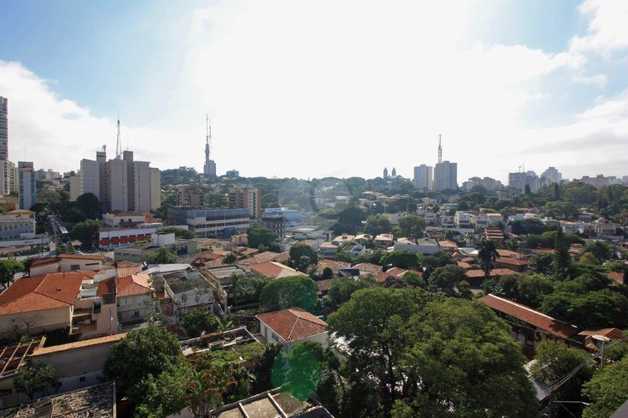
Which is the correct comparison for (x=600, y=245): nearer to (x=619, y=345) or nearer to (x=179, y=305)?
(x=619, y=345)

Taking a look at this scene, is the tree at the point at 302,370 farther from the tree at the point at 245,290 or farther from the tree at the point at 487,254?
the tree at the point at 487,254

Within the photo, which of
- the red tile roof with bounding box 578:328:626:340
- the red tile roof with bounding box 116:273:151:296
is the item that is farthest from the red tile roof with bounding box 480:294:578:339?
the red tile roof with bounding box 116:273:151:296

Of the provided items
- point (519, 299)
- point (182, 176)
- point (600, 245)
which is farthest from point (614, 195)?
point (182, 176)

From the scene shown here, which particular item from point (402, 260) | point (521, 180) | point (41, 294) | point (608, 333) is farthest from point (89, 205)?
point (521, 180)

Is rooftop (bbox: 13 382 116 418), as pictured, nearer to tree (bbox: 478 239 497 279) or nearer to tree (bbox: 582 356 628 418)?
tree (bbox: 582 356 628 418)

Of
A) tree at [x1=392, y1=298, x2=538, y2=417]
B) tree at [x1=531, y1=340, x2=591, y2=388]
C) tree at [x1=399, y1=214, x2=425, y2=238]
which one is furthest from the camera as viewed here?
tree at [x1=399, y1=214, x2=425, y2=238]

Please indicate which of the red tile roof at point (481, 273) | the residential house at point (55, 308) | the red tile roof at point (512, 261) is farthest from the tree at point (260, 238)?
the red tile roof at point (512, 261)
